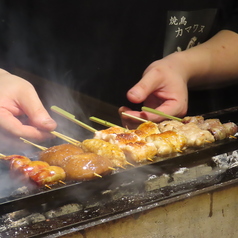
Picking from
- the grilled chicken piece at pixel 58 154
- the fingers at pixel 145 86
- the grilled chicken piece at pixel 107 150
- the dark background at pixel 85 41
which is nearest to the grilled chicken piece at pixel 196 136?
the fingers at pixel 145 86

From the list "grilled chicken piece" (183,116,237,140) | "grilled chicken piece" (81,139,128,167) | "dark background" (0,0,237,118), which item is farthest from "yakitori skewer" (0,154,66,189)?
"dark background" (0,0,237,118)

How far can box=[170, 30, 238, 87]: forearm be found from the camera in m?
4.26

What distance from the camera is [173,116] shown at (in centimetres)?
375

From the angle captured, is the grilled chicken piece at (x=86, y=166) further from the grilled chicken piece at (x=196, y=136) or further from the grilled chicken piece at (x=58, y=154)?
the grilled chicken piece at (x=196, y=136)

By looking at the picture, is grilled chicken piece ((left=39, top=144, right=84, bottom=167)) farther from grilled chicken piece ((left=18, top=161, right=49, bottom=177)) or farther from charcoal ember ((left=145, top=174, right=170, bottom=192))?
charcoal ember ((left=145, top=174, right=170, bottom=192))

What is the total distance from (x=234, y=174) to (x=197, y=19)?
250 cm

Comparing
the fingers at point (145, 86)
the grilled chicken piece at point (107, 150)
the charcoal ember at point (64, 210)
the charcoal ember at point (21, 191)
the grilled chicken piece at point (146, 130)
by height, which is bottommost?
the charcoal ember at point (64, 210)

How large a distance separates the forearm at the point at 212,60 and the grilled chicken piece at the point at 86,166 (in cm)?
198

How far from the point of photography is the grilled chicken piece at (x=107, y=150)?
2721mm

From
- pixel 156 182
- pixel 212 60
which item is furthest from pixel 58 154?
pixel 212 60

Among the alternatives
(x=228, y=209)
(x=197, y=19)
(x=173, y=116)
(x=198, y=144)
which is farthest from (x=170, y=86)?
(x=228, y=209)

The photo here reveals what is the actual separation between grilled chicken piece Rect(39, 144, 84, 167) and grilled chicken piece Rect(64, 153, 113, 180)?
62 millimetres

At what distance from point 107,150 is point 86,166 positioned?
0.32 m

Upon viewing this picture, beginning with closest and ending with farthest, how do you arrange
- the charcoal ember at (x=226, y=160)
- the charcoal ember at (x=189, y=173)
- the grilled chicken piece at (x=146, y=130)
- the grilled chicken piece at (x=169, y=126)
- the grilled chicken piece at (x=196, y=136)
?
the charcoal ember at (x=189, y=173) < the charcoal ember at (x=226, y=160) < the grilled chicken piece at (x=196, y=136) < the grilled chicken piece at (x=146, y=130) < the grilled chicken piece at (x=169, y=126)
